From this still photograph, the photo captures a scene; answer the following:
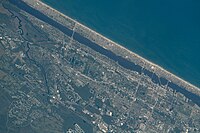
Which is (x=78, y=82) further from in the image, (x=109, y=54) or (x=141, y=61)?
(x=141, y=61)

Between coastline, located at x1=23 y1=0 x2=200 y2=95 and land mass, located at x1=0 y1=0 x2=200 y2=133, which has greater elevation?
coastline, located at x1=23 y1=0 x2=200 y2=95

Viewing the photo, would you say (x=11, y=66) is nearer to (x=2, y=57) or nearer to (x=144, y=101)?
(x=2, y=57)

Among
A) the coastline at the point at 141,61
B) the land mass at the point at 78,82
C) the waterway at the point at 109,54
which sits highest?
the coastline at the point at 141,61

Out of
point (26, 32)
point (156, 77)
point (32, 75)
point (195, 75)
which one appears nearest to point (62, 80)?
point (32, 75)

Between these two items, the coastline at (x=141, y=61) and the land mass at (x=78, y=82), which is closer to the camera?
the land mass at (x=78, y=82)

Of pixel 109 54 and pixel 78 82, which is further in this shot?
pixel 109 54

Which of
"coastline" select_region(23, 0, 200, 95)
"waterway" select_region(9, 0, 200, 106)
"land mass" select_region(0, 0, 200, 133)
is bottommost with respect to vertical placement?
"land mass" select_region(0, 0, 200, 133)

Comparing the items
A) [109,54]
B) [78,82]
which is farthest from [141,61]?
[78,82]

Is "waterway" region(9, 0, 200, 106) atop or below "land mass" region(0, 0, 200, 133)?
atop

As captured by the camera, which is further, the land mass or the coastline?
the coastline

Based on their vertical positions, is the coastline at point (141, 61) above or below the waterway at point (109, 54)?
above

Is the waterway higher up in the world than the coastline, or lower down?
lower down
